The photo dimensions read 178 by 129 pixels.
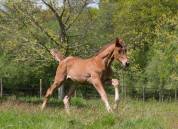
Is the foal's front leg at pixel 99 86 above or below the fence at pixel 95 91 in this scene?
above

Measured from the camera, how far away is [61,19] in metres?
23.9

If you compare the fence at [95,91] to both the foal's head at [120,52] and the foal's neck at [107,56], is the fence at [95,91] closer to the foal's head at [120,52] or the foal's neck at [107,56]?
the foal's neck at [107,56]

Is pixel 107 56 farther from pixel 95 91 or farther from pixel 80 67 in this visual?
pixel 95 91

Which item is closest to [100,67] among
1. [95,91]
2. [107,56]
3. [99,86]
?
[107,56]

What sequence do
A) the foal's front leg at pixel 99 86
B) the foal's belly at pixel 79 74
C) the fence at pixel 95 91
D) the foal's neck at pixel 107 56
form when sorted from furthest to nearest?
1. the fence at pixel 95 91
2. the foal's belly at pixel 79 74
3. the foal's neck at pixel 107 56
4. the foal's front leg at pixel 99 86

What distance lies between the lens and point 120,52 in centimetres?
1258

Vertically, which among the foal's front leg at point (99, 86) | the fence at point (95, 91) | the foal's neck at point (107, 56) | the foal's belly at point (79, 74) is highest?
the foal's neck at point (107, 56)

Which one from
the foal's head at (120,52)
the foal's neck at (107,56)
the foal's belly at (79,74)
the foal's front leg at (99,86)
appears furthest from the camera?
the foal's belly at (79,74)

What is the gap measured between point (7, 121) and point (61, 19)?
1476 cm

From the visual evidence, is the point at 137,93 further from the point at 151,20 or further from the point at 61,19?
the point at 61,19

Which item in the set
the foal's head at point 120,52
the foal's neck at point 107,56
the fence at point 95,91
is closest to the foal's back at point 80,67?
the foal's neck at point 107,56

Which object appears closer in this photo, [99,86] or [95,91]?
[99,86]

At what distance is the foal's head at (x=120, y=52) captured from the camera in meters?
12.5

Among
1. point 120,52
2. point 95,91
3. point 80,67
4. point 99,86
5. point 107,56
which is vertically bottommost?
point 95,91
